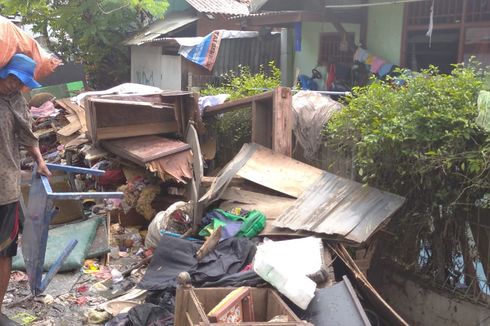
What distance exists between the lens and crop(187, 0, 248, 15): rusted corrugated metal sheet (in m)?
15.6

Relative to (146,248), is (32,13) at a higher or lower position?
higher

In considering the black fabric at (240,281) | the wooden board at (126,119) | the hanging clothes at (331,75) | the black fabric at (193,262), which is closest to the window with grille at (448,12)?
the hanging clothes at (331,75)

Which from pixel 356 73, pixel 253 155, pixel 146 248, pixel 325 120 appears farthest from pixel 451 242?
pixel 356 73

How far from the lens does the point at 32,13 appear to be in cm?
1597

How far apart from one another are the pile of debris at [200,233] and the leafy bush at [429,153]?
0.23m

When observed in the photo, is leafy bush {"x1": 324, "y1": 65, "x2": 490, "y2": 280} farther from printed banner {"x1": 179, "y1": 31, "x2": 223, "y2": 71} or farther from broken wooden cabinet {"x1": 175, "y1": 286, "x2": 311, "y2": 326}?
printed banner {"x1": 179, "y1": 31, "x2": 223, "y2": 71}

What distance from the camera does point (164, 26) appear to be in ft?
53.7

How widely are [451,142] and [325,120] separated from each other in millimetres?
1750

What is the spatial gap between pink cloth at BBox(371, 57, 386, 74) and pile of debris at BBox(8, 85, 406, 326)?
384 centimetres

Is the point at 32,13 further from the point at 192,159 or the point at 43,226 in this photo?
the point at 43,226

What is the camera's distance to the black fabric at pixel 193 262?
3934 mm

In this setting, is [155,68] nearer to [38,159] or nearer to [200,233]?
[200,233]

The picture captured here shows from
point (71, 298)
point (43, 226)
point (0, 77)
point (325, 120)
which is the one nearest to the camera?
point (0, 77)

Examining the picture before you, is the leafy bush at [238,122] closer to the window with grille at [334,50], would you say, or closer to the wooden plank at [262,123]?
the wooden plank at [262,123]
